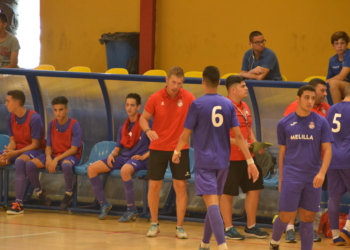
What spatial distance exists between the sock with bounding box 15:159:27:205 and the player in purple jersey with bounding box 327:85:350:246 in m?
4.58

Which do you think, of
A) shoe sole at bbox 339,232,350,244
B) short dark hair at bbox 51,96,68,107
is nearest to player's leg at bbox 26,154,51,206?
short dark hair at bbox 51,96,68,107

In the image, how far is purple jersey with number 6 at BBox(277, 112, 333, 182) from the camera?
592 centimetres

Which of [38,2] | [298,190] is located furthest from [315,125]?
[38,2]

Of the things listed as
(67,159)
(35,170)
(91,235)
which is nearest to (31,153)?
(35,170)

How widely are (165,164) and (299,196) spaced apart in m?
2.20

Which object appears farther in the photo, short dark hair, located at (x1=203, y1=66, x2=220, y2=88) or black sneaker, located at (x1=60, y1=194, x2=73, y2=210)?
black sneaker, located at (x1=60, y1=194, x2=73, y2=210)

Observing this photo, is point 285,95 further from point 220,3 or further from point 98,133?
point 220,3

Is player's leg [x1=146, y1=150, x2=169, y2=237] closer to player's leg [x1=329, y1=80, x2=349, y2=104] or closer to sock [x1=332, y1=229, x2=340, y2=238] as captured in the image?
sock [x1=332, y1=229, x2=340, y2=238]

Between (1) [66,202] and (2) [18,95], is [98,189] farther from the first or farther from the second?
(2) [18,95]

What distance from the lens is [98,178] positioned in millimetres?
9047

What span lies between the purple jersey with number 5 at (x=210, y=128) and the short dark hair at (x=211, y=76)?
173 millimetres

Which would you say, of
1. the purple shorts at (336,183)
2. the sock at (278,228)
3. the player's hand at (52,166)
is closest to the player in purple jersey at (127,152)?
the player's hand at (52,166)

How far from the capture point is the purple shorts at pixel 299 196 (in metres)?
5.90

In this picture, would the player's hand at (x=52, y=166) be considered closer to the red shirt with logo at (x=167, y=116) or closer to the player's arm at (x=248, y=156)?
the red shirt with logo at (x=167, y=116)
